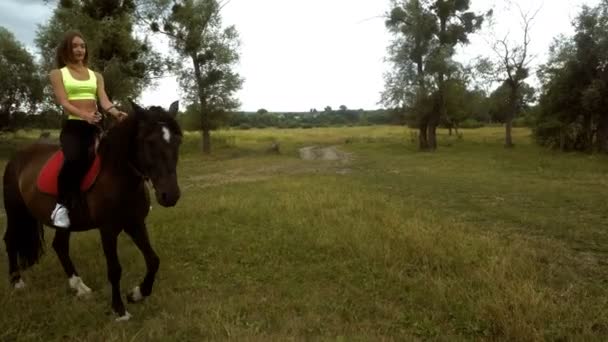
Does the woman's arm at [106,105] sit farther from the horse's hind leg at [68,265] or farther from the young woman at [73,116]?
the horse's hind leg at [68,265]

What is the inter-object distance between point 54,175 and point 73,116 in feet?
2.81

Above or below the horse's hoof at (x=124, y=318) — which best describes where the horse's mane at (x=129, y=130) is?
above

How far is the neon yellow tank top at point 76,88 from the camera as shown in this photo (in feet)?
17.0

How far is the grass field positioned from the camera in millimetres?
4500

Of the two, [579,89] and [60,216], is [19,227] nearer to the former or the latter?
[60,216]

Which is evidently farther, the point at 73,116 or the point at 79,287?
the point at 79,287

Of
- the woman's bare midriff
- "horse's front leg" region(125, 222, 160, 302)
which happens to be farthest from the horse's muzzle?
the woman's bare midriff

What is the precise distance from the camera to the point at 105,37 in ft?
90.2

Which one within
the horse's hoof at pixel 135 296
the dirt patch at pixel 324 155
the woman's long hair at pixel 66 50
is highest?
the woman's long hair at pixel 66 50

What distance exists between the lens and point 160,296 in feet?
18.0

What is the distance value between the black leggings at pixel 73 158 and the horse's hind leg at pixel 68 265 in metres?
1.14

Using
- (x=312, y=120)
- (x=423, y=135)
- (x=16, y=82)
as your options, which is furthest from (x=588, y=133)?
(x=312, y=120)

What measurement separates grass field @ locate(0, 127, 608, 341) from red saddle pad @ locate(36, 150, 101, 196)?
1489 mm

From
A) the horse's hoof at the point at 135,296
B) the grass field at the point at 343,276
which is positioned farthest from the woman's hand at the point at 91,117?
the grass field at the point at 343,276
